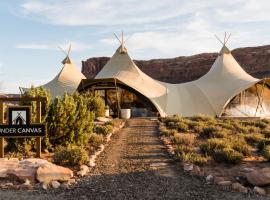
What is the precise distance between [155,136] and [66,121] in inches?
197

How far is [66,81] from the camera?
46750 mm

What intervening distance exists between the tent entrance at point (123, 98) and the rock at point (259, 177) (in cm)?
2606

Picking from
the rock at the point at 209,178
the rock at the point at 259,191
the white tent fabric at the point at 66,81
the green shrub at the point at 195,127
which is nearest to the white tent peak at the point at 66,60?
the white tent fabric at the point at 66,81

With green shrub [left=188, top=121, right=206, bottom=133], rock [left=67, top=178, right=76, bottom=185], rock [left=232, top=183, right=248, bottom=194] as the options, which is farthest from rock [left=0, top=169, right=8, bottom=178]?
green shrub [left=188, top=121, right=206, bottom=133]

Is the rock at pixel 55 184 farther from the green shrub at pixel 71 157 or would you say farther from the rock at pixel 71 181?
the green shrub at pixel 71 157

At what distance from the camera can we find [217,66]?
44.2 m

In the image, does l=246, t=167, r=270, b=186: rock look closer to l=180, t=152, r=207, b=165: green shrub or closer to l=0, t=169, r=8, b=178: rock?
l=180, t=152, r=207, b=165: green shrub

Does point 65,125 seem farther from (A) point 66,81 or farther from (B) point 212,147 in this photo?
(A) point 66,81

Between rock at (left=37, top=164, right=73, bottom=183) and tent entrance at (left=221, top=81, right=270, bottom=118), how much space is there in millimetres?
31037

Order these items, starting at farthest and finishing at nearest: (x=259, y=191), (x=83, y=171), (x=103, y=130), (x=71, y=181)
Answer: (x=103, y=130) → (x=83, y=171) → (x=71, y=181) → (x=259, y=191)

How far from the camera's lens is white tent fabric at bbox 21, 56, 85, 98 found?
45.1 m

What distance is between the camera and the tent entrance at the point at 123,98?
36.3 meters

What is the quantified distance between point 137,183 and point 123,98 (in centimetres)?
2817

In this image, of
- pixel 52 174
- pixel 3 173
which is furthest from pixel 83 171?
pixel 3 173
